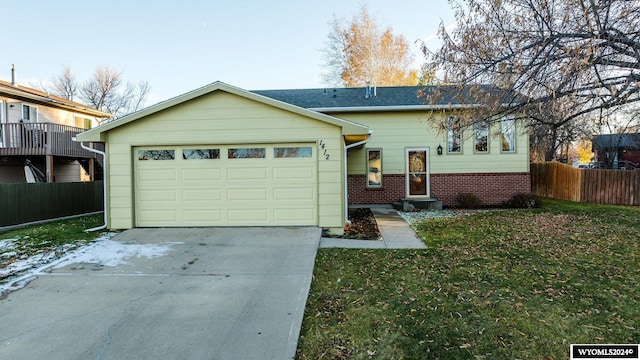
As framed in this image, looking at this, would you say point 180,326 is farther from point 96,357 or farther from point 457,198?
point 457,198

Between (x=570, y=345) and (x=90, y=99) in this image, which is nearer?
Answer: (x=570, y=345)

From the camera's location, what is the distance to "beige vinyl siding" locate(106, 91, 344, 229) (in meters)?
8.62

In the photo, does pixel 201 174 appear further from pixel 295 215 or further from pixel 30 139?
pixel 30 139

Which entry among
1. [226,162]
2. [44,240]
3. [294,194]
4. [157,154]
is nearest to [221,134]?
[226,162]

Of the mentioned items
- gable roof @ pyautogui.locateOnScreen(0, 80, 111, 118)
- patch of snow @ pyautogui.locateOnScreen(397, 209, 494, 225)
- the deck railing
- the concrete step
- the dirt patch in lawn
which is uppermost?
gable roof @ pyautogui.locateOnScreen(0, 80, 111, 118)

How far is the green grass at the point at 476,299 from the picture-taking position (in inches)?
133

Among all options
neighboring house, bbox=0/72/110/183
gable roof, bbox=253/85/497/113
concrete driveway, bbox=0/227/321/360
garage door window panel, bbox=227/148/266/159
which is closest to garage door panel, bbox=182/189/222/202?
garage door window panel, bbox=227/148/266/159

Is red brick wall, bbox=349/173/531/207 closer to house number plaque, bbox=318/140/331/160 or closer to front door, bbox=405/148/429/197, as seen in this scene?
front door, bbox=405/148/429/197

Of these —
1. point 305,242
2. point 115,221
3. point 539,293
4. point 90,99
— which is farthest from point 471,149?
point 90,99

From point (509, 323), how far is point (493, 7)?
6490mm

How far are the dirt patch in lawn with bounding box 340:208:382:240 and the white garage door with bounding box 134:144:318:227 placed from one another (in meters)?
0.96

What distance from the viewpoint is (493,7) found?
24.5ft

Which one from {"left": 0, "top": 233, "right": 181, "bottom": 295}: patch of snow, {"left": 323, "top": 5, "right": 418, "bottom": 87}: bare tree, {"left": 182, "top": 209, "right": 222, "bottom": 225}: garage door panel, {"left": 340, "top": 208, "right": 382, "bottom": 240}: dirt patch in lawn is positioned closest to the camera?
{"left": 0, "top": 233, "right": 181, "bottom": 295}: patch of snow

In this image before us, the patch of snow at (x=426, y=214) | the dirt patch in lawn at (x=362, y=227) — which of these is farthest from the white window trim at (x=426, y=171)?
the dirt patch in lawn at (x=362, y=227)
